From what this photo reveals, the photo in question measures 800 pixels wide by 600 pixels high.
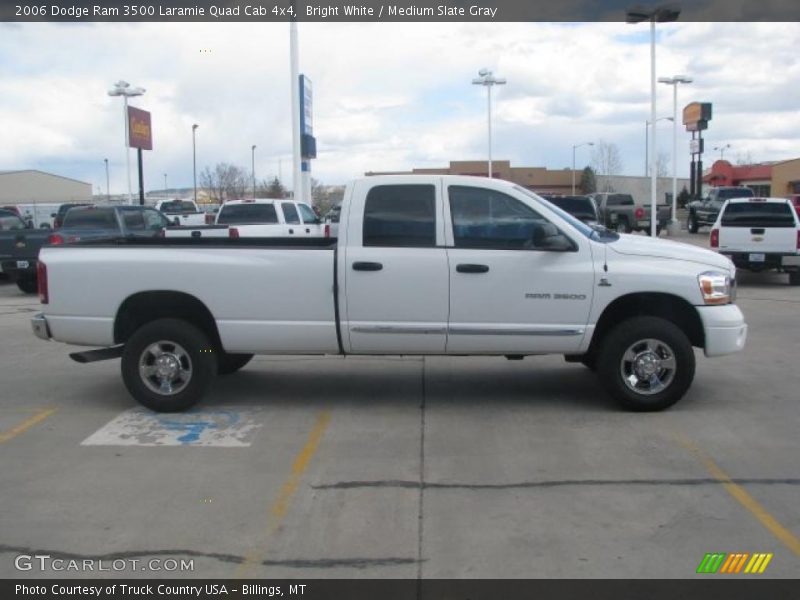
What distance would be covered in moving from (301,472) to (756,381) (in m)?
5.08

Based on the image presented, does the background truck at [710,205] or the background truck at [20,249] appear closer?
the background truck at [20,249]

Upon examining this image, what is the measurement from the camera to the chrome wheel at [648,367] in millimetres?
7035

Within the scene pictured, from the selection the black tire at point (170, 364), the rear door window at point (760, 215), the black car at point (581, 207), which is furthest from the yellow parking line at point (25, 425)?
the black car at point (581, 207)

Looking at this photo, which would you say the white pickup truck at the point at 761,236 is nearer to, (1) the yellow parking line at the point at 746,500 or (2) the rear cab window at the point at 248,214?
(2) the rear cab window at the point at 248,214

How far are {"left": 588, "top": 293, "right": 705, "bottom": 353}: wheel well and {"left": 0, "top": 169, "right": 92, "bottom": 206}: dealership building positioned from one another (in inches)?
3863

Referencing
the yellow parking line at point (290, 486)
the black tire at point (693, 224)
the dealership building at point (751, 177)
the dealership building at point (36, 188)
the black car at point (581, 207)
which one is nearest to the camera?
the yellow parking line at point (290, 486)

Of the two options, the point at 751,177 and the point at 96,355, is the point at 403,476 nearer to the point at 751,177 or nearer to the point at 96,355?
the point at 96,355

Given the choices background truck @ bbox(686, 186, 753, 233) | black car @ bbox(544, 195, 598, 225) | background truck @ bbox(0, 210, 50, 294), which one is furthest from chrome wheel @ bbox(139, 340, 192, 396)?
background truck @ bbox(686, 186, 753, 233)

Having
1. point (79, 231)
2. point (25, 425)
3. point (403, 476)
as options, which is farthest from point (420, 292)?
point (79, 231)

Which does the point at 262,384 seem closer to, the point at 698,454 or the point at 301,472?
the point at 301,472

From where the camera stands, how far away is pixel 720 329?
705 cm

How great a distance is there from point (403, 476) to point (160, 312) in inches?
121

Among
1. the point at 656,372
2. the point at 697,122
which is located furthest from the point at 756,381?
the point at 697,122

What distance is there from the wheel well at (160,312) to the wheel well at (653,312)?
137 inches
